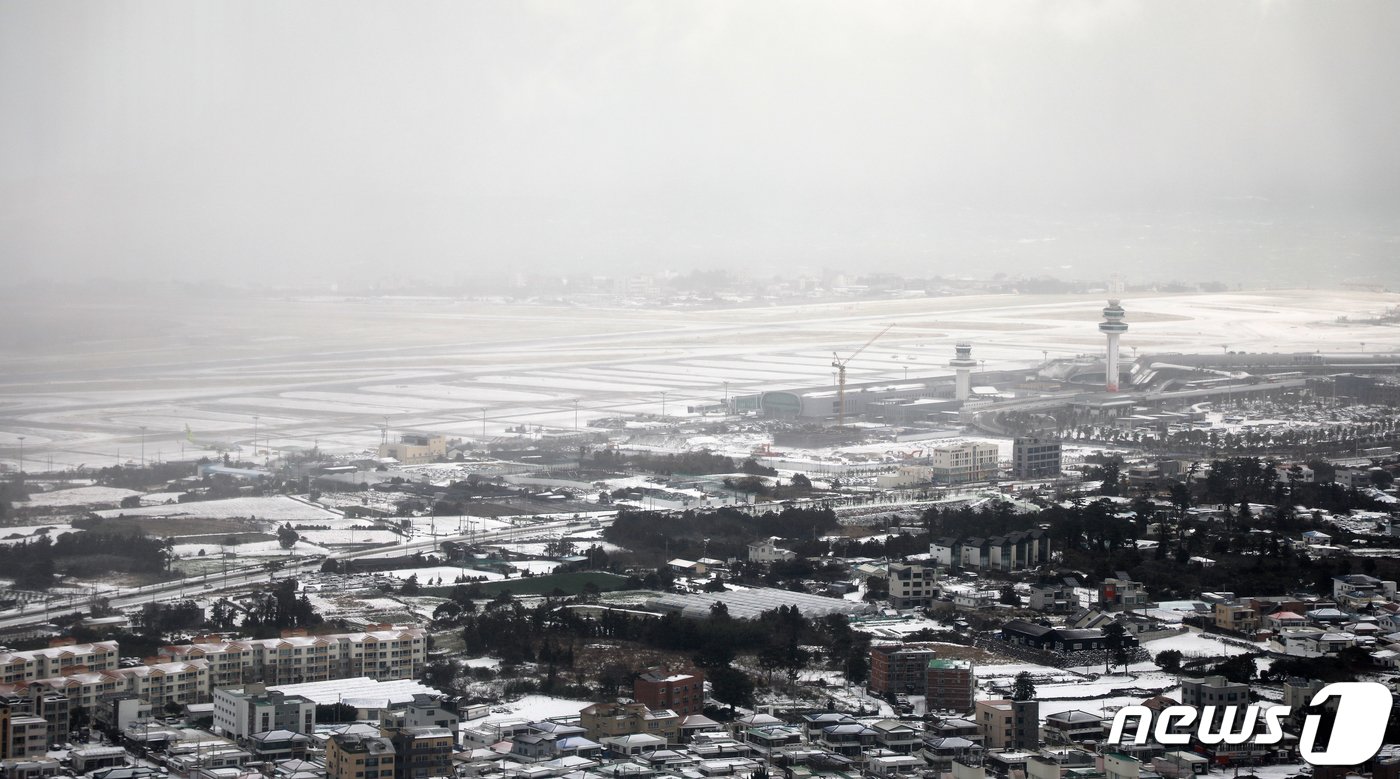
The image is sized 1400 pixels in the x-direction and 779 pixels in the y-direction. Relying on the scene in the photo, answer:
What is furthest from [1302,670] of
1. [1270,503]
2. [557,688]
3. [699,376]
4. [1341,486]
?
[699,376]

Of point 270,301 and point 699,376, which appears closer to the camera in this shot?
point 699,376

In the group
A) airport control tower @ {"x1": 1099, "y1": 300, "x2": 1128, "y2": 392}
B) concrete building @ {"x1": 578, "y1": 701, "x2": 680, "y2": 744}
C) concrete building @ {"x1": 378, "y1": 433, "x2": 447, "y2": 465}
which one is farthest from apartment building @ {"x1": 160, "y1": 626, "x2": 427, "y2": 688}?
airport control tower @ {"x1": 1099, "y1": 300, "x2": 1128, "y2": 392}

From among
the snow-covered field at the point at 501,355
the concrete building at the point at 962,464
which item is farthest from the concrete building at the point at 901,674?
the snow-covered field at the point at 501,355

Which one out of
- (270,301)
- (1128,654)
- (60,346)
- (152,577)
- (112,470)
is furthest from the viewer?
(270,301)

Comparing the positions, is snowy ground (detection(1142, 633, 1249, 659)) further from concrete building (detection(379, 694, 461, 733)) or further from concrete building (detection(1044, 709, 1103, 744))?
concrete building (detection(379, 694, 461, 733))

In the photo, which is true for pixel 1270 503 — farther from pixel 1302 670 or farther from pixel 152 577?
pixel 152 577

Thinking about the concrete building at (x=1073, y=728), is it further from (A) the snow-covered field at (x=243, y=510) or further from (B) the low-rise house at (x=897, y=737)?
(A) the snow-covered field at (x=243, y=510)
